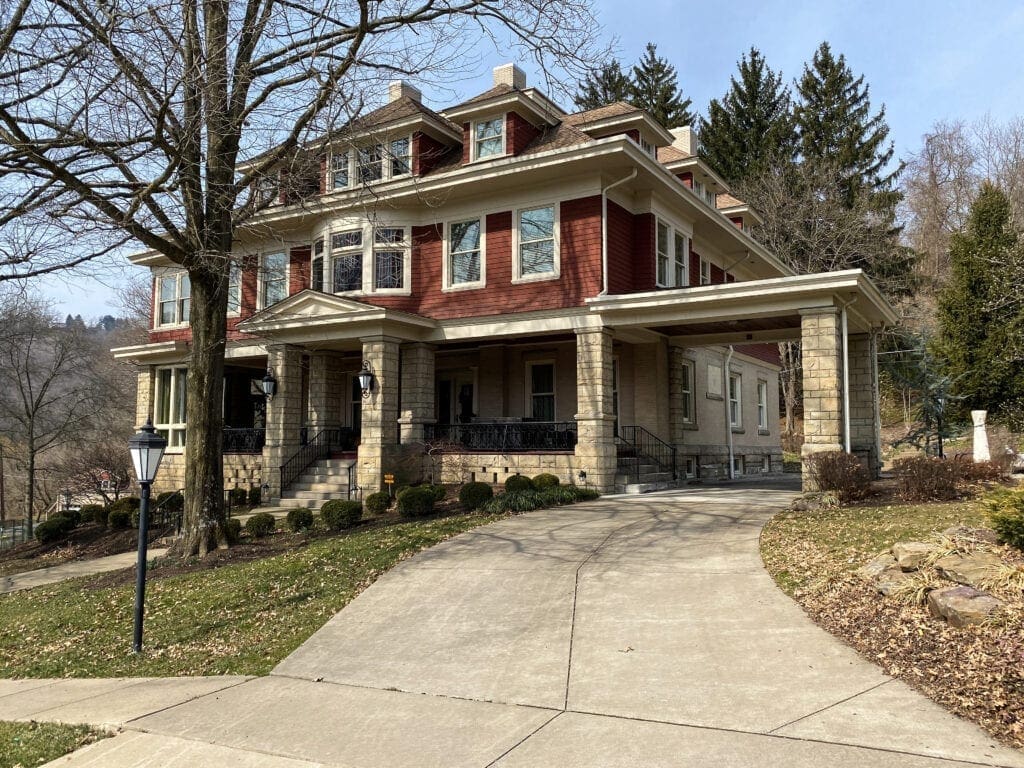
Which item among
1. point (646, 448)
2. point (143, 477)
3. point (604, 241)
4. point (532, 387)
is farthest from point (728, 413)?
point (143, 477)

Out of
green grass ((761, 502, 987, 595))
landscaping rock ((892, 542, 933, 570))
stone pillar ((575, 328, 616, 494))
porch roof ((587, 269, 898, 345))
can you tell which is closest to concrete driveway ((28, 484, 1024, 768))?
green grass ((761, 502, 987, 595))

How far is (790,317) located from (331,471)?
11866mm

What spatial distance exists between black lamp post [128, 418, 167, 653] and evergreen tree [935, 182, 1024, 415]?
24.6 meters

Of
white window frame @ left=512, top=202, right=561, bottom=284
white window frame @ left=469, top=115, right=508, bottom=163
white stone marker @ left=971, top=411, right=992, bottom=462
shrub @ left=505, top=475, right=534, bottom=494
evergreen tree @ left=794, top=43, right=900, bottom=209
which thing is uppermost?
evergreen tree @ left=794, top=43, right=900, bottom=209

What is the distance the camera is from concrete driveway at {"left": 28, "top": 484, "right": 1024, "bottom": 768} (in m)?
4.31

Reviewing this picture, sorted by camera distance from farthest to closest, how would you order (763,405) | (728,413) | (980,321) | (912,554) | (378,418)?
(763,405)
(980,321)
(728,413)
(378,418)
(912,554)

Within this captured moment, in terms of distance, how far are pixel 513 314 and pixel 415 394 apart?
128 inches

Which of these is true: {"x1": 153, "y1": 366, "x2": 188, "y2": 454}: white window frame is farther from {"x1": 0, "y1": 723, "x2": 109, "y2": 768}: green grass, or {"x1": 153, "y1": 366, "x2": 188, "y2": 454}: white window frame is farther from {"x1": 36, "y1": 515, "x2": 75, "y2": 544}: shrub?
{"x1": 0, "y1": 723, "x2": 109, "y2": 768}: green grass

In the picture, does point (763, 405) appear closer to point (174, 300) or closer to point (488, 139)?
point (488, 139)

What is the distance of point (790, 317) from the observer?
54.0 feet

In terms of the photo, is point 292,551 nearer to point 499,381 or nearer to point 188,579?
point 188,579

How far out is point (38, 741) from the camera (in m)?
5.11

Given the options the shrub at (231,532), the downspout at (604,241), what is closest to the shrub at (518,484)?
the downspout at (604,241)

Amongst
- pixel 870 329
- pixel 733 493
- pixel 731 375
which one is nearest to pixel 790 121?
pixel 731 375
